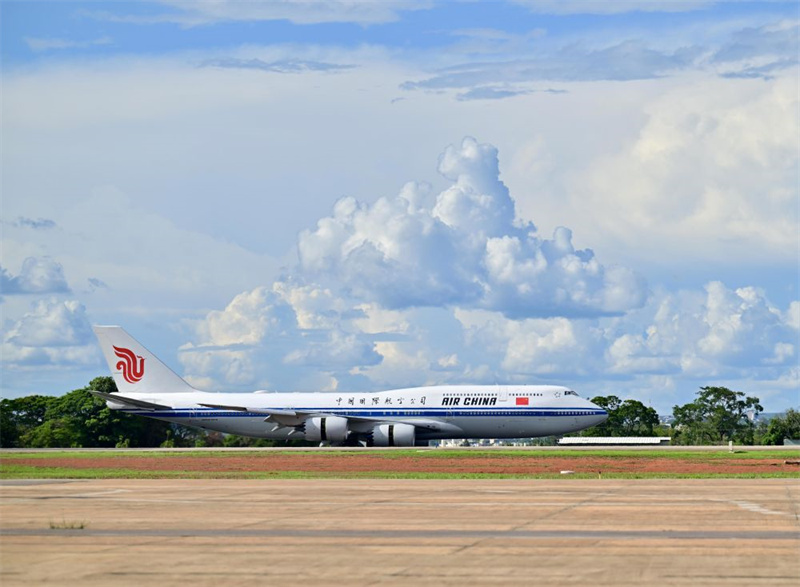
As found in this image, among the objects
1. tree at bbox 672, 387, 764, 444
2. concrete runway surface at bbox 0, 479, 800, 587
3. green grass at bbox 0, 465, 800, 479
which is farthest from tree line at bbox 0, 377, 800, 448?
concrete runway surface at bbox 0, 479, 800, 587

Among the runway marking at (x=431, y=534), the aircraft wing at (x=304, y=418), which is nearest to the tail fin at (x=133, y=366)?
the aircraft wing at (x=304, y=418)

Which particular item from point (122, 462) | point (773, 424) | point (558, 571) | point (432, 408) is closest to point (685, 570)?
point (558, 571)

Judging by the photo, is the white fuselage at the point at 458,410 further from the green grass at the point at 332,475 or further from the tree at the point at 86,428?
the green grass at the point at 332,475

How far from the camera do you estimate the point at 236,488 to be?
34.6 m

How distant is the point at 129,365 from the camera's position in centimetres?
8481

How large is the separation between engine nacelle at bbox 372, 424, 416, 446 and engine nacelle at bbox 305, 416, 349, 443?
2.07m

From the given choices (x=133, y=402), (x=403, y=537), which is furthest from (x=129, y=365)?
(x=403, y=537)

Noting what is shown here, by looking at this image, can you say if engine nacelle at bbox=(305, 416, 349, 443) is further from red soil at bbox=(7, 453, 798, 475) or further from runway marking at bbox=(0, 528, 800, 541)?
runway marking at bbox=(0, 528, 800, 541)

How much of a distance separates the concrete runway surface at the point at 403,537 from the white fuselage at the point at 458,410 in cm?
4183

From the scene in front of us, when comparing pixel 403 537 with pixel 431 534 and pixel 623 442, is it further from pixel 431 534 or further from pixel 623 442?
pixel 623 442

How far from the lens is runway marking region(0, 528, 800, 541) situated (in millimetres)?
20656

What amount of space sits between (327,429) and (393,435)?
4.35 meters

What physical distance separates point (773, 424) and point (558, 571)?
96.2 m

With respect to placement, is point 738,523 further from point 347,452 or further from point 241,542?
point 347,452
